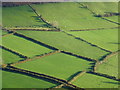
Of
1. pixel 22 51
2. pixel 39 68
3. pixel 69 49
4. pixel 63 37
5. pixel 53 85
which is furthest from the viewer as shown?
pixel 63 37

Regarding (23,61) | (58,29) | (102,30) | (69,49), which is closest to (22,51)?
(23,61)

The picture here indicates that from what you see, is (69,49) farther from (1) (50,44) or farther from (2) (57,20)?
(2) (57,20)

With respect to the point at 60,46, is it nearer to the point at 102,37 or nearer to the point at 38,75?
the point at 102,37

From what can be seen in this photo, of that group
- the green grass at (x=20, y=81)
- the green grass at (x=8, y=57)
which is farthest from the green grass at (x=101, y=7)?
the green grass at (x=20, y=81)

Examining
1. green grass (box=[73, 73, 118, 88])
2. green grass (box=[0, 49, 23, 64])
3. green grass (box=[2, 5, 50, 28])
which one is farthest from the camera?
green grass (box=[2, 5, 50, 28])

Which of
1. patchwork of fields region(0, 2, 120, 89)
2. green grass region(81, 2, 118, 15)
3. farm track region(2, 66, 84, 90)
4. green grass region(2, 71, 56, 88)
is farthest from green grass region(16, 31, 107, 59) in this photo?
green grass region(81, 2, 118, 15)

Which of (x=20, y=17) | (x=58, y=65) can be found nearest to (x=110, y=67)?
(x=58, y=65)

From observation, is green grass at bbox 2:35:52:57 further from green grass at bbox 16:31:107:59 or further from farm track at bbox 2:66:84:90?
farm track at bbox 2:66:84:90
